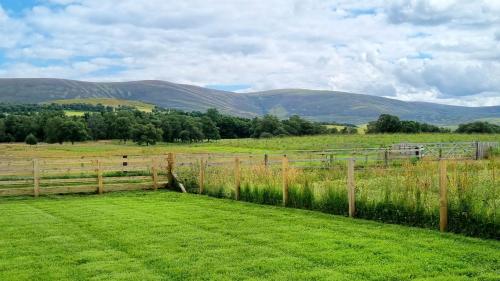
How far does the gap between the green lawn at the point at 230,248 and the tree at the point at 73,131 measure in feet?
320

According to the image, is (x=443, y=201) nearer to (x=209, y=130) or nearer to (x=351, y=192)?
(x=351, y=192)

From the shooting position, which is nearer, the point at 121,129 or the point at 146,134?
the point at 146,134

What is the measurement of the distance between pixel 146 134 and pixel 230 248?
9326 centimetres

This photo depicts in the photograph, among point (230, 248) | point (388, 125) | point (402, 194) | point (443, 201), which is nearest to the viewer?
point (230, 248)

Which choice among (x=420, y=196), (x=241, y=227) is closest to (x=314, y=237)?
(x=241, y=227)

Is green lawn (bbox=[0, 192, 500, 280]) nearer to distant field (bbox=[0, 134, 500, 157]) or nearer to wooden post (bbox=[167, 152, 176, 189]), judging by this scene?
wooden post (bbox=[167, 152, 176, 189])

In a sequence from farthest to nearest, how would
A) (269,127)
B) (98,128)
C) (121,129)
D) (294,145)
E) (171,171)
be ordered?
(269,127), (98,128), (121,129), (294,145), (171,171)

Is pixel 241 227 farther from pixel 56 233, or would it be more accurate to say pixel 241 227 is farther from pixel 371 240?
pixel 56 233

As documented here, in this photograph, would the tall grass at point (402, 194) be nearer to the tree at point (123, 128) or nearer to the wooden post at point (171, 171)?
the wooden post at point (171, 171)

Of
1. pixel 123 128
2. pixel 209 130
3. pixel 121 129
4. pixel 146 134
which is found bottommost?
pixel 146 134

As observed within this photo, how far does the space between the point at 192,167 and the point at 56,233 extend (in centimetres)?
1124

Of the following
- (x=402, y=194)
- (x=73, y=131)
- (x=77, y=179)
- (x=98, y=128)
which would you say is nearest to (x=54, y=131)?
(x=73, y=131)

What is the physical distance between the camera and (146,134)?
→ 101 metres

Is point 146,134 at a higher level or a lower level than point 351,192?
higher
